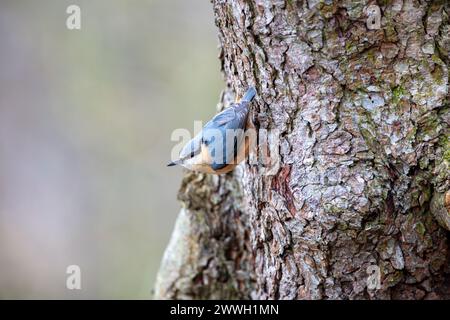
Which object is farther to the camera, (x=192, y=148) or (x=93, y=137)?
(x=93, y=137)

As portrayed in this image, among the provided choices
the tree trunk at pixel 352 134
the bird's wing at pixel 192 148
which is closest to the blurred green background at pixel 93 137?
the bird's wing at pixel 192 148

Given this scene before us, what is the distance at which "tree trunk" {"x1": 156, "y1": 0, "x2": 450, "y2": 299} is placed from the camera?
80.9 inches

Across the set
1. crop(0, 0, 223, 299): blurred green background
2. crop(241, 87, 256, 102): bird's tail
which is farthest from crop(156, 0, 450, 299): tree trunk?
crop(0, 0, 223, 299): blurred green background

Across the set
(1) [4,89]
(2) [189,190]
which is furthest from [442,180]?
(1) [4,89]

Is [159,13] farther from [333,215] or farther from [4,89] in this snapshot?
[333,215]

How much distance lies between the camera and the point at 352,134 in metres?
2.18

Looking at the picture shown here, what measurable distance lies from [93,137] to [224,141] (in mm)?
3709

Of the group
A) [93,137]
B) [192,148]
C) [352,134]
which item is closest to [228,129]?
[192,148]

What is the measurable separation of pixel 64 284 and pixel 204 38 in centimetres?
296

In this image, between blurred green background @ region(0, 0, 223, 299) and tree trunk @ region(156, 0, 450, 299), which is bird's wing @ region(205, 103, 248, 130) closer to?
tree trunk @ region(156, 0, 450, 299)

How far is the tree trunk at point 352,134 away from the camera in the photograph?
205 cm

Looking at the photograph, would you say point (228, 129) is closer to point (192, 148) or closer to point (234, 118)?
point (234, 118)

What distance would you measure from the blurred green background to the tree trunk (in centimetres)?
327

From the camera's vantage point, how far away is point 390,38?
6.70 ft
